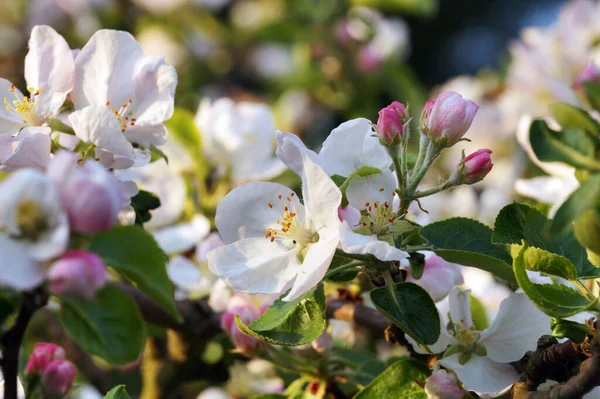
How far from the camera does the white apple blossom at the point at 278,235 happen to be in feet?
2.61

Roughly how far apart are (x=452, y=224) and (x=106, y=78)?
44 centimetres

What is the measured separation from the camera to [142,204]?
98 cm

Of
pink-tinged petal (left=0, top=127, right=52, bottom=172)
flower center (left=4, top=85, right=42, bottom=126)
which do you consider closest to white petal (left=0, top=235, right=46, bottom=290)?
pink-tinged petal (left=0, top=127, right=52, bottom=172)

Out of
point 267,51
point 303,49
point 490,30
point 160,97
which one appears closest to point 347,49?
point 303,49

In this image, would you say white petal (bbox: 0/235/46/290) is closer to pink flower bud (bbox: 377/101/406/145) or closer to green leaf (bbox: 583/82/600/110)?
pink flower bud (bbox: 377/101/406/145)

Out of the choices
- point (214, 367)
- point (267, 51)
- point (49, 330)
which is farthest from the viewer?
point (267, 51)

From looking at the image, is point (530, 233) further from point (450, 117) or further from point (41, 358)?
point (41, 358)

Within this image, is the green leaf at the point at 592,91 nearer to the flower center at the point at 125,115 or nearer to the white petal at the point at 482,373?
the white petal at the point at 482,373

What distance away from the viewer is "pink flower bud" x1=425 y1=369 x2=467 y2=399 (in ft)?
2.81

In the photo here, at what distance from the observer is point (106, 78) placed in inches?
36.8

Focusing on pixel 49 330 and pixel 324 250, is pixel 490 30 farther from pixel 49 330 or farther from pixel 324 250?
pixel 324 250

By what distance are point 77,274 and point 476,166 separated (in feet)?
1.49

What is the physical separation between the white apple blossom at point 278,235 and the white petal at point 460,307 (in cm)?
21

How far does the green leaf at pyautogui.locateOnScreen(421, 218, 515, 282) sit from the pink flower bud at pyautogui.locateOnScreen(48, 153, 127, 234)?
0.36 m
